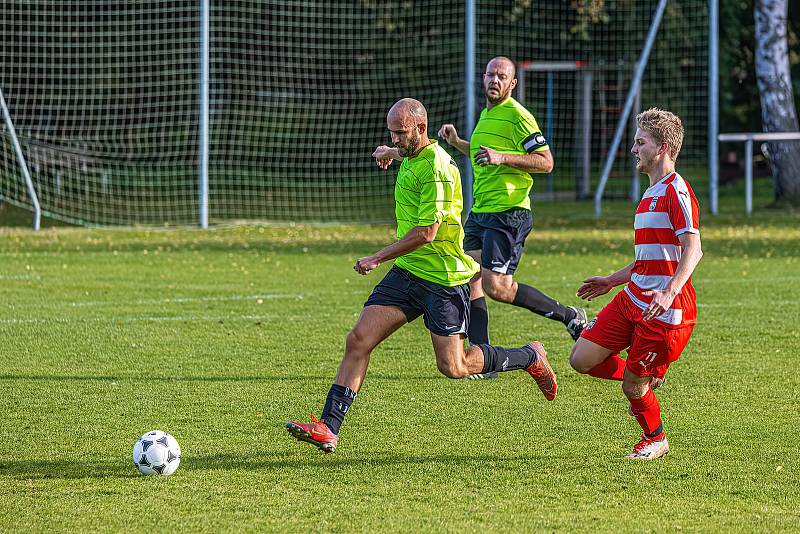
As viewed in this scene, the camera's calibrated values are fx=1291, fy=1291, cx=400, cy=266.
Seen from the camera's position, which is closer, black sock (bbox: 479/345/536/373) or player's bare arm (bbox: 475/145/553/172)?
black sock (bbox: 479/345/536/373)

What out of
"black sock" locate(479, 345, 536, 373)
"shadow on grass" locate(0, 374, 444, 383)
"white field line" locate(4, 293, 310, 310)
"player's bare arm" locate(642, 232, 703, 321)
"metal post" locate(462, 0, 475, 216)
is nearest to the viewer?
"player's bare arm" locate(642, 232, 703, 321)

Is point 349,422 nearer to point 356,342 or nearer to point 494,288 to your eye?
point 356,342

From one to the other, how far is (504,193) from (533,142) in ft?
1.29

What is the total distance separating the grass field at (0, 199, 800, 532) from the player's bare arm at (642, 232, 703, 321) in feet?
2.42

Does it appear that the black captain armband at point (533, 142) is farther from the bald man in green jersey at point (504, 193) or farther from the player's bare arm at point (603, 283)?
the player's bare arm at point (603, 283)

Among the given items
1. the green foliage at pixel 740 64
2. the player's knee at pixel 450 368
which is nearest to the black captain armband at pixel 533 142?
the player's knee at pixel 450 368

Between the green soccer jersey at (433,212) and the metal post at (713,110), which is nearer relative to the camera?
the green soccer jersey at (433,212)

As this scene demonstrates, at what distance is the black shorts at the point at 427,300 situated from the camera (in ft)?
20.8

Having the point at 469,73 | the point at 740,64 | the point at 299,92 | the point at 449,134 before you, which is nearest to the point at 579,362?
the point at 449,134

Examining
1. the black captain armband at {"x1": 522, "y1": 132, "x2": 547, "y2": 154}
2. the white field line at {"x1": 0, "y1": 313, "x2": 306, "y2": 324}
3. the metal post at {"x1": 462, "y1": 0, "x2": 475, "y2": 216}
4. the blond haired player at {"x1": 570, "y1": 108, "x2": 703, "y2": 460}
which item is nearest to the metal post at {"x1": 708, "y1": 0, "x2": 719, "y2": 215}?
the metal post at {"x1": 462, "y1": 0, "x2": 475, "y2": 216}

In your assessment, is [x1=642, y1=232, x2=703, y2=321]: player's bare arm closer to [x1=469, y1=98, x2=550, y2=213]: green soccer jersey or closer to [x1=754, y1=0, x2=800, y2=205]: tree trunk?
[x1=469, y1=98, x2=550, y2=213]: green soccer jersey

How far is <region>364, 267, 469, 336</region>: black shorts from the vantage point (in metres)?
6.33

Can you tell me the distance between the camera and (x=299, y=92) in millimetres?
29297

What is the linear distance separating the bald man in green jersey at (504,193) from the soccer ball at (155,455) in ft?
10.9
